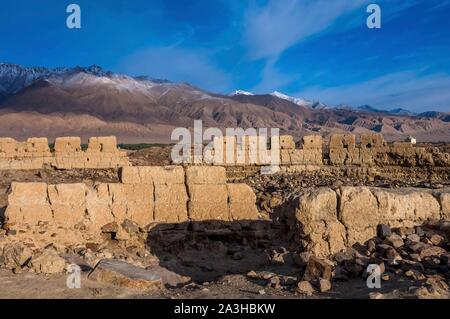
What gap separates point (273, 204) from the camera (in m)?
11.1

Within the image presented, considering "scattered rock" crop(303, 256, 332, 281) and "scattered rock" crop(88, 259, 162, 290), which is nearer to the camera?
"scattered rock" crop(303, 256, 332, 281)

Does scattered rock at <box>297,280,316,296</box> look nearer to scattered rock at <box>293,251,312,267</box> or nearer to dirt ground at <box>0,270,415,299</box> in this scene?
dirt ground at <box>0,270,415,299</box>

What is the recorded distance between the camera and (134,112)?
101062 millimetres

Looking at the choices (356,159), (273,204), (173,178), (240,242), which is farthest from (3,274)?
(356,159)

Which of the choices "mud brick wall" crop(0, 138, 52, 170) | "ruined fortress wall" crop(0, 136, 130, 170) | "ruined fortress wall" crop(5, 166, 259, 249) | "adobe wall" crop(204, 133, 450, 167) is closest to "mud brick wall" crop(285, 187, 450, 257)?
"ruined fortress wall" crop(5, 166, 259, 249)

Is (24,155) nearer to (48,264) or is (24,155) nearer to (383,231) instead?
(48,264)

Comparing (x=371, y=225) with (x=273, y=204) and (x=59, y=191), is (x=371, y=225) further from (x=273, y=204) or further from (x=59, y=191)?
(x=59, y=191)

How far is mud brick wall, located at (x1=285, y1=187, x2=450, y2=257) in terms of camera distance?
22.4 feet

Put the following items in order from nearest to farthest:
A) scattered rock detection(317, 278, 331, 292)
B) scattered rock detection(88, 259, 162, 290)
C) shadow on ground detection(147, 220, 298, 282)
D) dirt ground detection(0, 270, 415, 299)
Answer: dirt ground detection(0, 270, 415, 299), scattered rock detection(317, 278, 331, 292), scattered rock detection(88, 259, 162, 290), shadow on ground detection(147, 220, 298, 282)

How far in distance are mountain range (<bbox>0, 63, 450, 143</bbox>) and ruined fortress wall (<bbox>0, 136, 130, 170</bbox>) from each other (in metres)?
55.5

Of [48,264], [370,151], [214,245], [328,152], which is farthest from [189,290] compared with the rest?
[370,151]

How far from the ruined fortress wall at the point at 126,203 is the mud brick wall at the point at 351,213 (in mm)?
2196

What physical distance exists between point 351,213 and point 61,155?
1832cm
